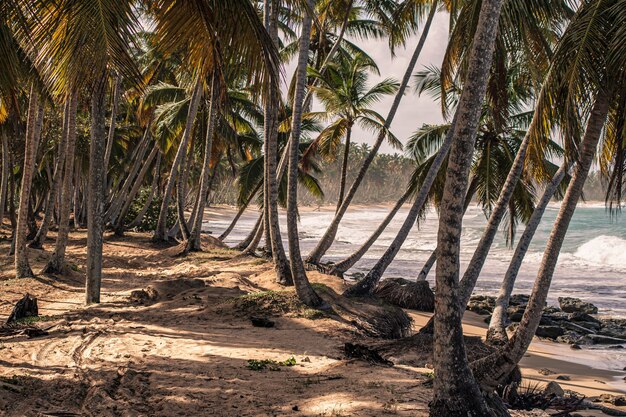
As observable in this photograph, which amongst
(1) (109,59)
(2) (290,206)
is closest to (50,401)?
(1) (109,59)

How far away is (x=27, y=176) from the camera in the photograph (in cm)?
1272

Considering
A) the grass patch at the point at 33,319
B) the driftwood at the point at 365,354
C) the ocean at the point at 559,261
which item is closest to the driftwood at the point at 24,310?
the grass patch at the point at 33,319

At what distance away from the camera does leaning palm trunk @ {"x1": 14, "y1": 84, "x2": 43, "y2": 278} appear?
12297mm

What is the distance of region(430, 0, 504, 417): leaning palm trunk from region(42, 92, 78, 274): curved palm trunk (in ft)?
30.9

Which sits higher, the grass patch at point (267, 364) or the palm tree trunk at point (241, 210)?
the palm tree trunk at point (241, 210)

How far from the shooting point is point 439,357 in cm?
514

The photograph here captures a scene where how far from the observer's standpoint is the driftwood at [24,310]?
9.59 metres

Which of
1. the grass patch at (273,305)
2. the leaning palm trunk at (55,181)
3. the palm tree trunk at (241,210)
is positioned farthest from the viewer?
the palm tree trunk at (241,210)

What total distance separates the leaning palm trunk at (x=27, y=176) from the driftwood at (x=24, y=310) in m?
3.48

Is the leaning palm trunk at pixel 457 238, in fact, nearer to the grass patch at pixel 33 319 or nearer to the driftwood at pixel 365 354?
the driftwood at pixel 365 354

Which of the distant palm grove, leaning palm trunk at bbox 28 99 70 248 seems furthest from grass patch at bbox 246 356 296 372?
leaning palm trunk at bbox 28 99 70 248

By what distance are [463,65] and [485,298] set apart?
12524 millimetres

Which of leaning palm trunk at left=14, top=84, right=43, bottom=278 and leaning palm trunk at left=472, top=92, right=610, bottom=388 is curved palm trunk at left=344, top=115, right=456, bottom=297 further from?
leaning palm trunk at left=14, top=84, right=43, bottom=278

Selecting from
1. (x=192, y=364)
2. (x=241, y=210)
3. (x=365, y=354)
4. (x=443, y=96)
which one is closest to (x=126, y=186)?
(x=241, y=210)
